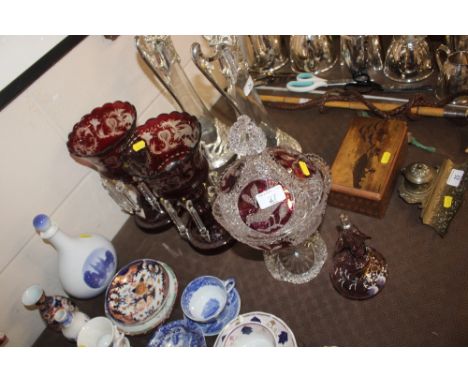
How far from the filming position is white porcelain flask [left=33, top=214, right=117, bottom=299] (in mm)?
1007

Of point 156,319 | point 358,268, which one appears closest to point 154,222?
point 156,319

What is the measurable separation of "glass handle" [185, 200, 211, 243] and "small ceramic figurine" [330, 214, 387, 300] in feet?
1.10

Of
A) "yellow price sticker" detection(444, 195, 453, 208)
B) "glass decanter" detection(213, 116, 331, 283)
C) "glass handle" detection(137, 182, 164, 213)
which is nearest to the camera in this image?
"glass decanter" detection(213, 116, 331, 283)

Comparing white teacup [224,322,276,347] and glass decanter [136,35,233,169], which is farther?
glass decanter [136,35,233,169]

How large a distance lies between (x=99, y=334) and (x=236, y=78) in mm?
701

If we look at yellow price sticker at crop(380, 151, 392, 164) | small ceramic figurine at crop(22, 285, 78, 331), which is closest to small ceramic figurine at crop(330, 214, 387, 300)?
yellow price sticker at crop(380, 151, 392, 164)

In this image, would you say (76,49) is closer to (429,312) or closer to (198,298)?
(198,298)

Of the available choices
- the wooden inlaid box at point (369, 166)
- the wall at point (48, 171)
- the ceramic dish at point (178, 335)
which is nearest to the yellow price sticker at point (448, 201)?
the wooden inlaid box at point (369, 166)

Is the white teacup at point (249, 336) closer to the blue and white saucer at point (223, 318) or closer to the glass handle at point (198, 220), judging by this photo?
the blue and white saucer at point (223, 318)

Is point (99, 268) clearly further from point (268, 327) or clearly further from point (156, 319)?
point (268, 327)

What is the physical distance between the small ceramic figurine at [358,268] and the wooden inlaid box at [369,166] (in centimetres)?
11

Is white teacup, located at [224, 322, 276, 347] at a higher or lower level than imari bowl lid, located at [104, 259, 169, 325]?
lower

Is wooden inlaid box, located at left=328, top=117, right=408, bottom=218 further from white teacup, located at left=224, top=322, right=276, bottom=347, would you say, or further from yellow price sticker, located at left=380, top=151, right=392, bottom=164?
white teacup, located at left=224, top=322, right=276, bottom=347

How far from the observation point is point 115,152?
1003mm
